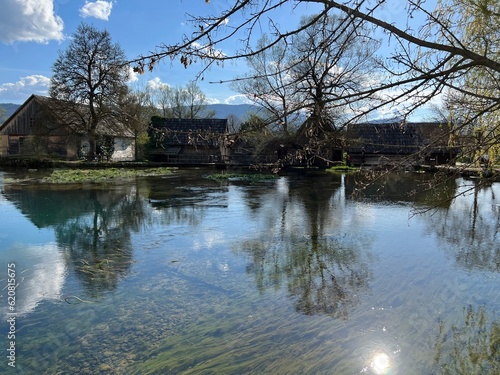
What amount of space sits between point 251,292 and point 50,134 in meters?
30.6

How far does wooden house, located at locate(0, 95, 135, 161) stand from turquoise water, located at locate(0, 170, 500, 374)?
21.4 m

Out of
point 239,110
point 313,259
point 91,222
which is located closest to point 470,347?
point 313,259

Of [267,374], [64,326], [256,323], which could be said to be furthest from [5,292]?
[267,374]

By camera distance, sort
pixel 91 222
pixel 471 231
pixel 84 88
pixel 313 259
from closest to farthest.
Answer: pixel 313 259 → pixel 471 231 → pixel 91 222 → pixel 84 88

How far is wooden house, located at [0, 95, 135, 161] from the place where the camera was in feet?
100

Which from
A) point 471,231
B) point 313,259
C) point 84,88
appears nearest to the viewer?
point 313,259

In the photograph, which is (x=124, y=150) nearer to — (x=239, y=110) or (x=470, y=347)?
(x=470, y=347)

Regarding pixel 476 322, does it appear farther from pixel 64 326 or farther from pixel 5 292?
pixel 5 292

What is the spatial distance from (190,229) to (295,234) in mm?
2433

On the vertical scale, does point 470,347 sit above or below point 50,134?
below

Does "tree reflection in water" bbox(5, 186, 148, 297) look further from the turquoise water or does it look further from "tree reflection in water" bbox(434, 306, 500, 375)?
"tree reflection in water" bbox(434, 306, 500, 375)

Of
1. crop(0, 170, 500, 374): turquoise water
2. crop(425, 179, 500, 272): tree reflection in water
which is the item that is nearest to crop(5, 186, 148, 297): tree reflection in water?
crop(0, 170, 500, 374): turquoise water

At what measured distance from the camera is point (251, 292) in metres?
5.61

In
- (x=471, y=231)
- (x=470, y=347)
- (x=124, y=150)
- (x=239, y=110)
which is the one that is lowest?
(x=470, y=347)
